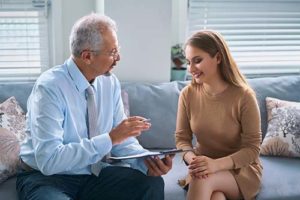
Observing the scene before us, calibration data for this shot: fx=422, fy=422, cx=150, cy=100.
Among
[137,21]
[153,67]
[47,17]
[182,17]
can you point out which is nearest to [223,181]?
[153,67]

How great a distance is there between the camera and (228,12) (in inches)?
116

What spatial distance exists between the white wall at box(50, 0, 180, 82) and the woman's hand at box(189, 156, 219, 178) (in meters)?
0.90

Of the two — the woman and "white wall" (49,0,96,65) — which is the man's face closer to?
the woman

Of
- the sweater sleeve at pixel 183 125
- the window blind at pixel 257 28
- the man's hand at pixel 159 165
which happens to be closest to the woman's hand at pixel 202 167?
the man's hand at pixel 159 165

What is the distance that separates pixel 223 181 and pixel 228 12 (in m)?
1.48

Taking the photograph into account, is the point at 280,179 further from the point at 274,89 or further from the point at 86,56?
the point at 86,56

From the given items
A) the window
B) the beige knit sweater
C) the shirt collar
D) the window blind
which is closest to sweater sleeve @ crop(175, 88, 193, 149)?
the beige knit sweater

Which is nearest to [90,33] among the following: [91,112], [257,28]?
[91,112]

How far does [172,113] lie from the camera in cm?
244

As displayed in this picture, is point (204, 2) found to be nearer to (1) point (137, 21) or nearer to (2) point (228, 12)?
(2) point (228, 12)

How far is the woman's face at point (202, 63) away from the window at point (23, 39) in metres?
1.15

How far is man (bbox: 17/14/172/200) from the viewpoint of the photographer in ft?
5.38

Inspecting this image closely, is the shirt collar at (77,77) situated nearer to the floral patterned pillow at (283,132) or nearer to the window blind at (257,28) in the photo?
the floral patterned pillow at (283,132)

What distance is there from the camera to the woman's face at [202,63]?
1.94 meters
